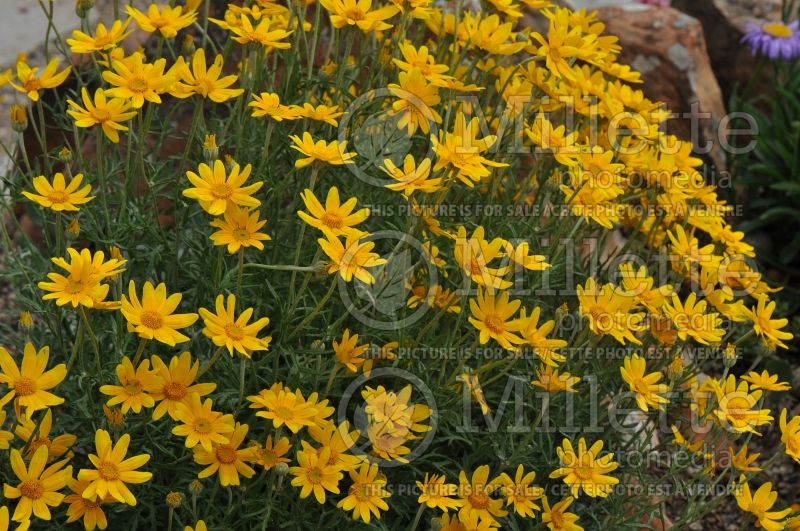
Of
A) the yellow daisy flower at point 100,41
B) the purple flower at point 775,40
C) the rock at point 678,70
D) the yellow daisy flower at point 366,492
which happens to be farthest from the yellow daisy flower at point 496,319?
the purple flower at point 775,40

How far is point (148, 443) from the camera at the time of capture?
2.20 metres

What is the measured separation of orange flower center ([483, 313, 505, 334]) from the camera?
213cm

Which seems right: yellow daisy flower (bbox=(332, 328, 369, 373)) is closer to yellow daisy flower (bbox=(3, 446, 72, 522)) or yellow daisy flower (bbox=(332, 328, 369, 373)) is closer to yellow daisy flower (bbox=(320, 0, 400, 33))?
yellow daisy flower (bbox=(3, 446, 72, 522))

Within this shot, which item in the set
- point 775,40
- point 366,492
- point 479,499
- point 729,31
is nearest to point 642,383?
point 479,499

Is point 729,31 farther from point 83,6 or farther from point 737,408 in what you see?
point 83,6

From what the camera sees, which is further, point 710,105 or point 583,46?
point 710,105

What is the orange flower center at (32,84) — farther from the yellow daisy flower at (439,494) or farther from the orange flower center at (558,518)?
the orange flower center at (558,518)

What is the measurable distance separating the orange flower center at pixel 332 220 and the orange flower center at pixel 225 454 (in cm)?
51

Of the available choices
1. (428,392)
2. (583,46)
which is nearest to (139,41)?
(583,46)

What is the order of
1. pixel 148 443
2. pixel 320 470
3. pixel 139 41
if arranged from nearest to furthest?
pixel 320 470 → pixel 148 443 → pixel 139 41

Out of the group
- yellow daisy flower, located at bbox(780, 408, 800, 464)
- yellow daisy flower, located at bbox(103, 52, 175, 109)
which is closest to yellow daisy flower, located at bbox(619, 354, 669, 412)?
yellow daisy flower, located at bbox(780, 408, 800, 464)

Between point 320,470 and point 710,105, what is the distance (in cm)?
300

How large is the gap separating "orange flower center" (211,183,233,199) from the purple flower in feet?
10.3

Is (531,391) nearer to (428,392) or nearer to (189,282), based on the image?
(428,392)
